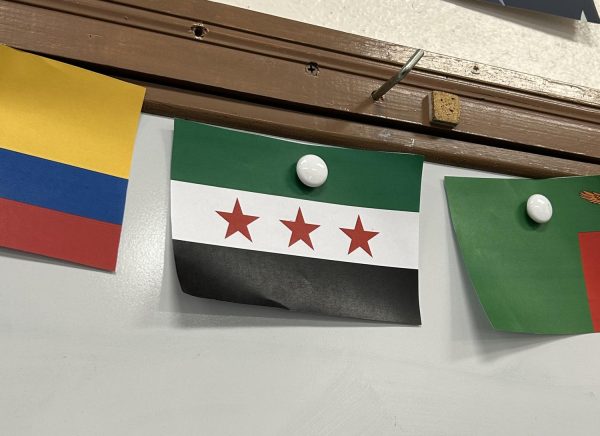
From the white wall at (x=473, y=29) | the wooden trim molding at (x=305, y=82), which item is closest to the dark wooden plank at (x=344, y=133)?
the wooden trim molding at (x=305, y=82)

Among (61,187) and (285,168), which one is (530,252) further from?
(61,187)

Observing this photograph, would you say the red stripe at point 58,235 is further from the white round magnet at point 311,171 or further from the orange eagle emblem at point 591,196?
the orange eagle emblem at point 591,196

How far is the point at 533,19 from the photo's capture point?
2.30ft

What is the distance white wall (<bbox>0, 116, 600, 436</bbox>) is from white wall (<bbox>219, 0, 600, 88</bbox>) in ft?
0.65

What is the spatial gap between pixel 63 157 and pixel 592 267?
0.57m

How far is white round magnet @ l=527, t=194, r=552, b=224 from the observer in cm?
59

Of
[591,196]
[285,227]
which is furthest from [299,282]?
[591,196]

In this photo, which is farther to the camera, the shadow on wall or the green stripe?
the shadow on wall

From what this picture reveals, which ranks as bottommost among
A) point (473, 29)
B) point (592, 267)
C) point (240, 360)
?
point (240, 360)

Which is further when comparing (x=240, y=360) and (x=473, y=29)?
(x=473, y=29)

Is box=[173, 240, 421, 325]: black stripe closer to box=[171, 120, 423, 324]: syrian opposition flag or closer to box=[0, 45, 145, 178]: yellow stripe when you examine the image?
box=[171, 120, 423, 324]: syrian opposition flag

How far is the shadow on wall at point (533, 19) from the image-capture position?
684mm

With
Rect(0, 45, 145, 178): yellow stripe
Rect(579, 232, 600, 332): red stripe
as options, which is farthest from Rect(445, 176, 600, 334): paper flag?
Rect(0, 45, 145, 178): yellow stripe

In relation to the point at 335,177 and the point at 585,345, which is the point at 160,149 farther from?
the point at 585,345
